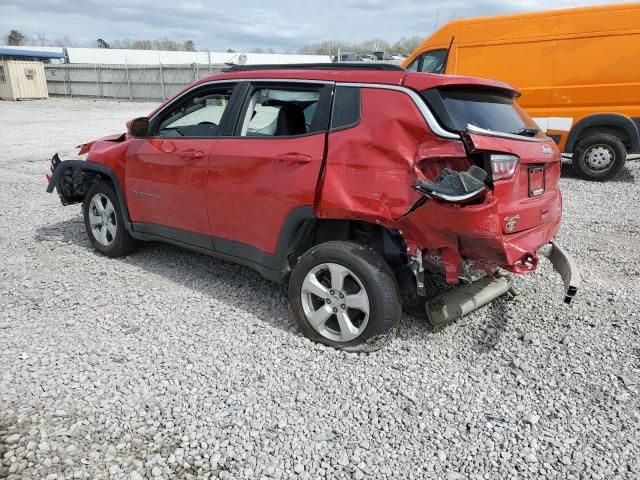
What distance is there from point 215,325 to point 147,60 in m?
62.1

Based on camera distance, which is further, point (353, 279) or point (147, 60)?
point (147, 60)

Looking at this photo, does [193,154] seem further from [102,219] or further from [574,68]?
[574,68]

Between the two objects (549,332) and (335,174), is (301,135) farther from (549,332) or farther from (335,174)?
(549,332)

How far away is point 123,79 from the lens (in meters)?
31.3

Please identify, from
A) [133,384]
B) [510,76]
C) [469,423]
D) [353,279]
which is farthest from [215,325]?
[510,76]

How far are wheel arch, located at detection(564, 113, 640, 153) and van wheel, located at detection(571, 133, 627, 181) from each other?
0.09 meters

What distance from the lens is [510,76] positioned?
9.09 meters

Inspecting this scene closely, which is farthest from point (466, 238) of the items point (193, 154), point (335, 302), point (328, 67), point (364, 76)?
point (193, 154)

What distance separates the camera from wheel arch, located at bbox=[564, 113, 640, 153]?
8.28m

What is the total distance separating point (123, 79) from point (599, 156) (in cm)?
2952

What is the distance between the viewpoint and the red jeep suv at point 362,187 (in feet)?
9.43

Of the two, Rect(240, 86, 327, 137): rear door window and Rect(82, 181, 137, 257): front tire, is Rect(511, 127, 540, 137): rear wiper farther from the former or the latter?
Rect(82, 181, 137, 257): front tire

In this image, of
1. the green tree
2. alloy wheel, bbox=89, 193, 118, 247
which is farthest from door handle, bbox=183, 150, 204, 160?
the green tree

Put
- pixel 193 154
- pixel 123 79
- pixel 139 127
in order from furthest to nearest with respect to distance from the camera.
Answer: pixel 123 79 → pixel 139 127 → pixel 193 154
